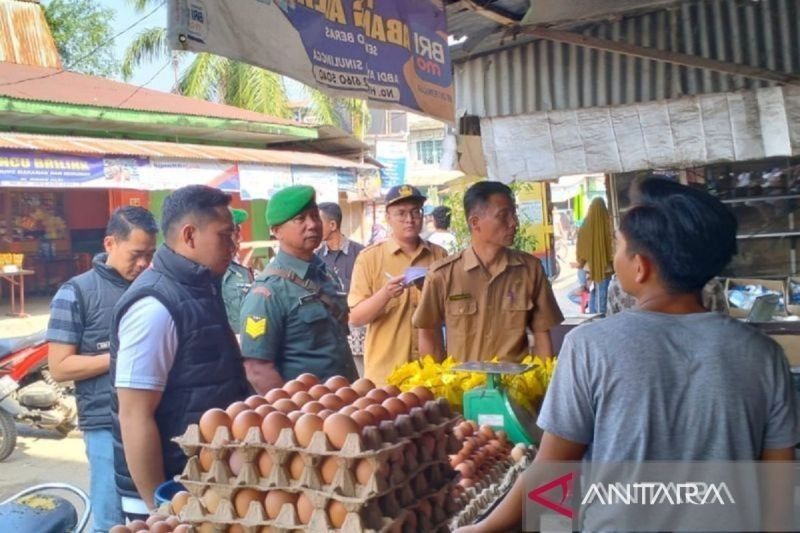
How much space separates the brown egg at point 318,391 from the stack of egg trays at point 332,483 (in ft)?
1.05

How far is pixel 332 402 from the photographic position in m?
2.39

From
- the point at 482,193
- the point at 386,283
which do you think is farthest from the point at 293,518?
the point at 386,283

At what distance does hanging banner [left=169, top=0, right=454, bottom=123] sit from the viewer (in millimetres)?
2990

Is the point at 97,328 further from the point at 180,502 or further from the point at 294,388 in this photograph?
the point at 180,502

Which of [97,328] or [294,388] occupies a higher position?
[97,328]

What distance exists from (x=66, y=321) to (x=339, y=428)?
7.88 ft

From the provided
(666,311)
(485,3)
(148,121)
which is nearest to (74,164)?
(148,121)

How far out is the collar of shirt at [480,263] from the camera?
440 cm

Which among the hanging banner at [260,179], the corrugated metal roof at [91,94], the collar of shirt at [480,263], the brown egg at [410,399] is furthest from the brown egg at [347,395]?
the hanging banner at [260,179]

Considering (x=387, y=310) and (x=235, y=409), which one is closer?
(x=235, y=409)

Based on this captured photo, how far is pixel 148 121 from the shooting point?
42.8 ft

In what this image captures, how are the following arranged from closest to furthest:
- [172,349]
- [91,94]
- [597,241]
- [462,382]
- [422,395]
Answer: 1. [422,395]
2. [172,349]
3. [462,382]
4. [597,241]
5. [91,94]

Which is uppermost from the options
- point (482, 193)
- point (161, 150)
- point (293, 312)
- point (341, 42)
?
point (161, 150)

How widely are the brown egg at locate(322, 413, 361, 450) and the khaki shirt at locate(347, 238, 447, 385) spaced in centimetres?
282
